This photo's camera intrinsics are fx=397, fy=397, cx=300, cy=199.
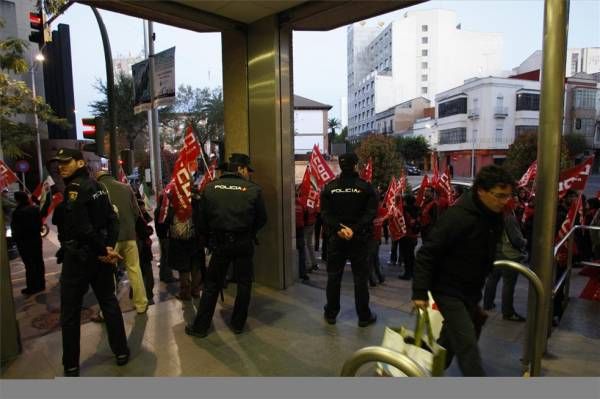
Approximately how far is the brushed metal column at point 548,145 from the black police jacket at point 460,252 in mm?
761

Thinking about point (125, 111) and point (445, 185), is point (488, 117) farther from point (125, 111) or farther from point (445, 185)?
point (445, 185)

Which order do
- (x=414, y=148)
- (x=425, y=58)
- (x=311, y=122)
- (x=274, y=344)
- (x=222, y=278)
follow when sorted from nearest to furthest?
(x=274, y=344), (x=222, y=278), (x=311, y=122), (x=414, y=148), (x=425, y=58)

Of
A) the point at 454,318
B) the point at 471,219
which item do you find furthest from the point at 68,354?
the point at 471,219

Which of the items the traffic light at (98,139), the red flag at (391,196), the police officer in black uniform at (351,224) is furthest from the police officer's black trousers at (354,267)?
the traffic light at (98,139)

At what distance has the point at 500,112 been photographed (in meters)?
49.9

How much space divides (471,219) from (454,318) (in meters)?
0.69

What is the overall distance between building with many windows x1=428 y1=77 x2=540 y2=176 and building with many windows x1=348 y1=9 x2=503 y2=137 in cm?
3400

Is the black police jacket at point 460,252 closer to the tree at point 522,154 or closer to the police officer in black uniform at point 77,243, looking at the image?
the police officer in black uniform at point 77,243

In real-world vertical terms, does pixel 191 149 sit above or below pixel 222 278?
above

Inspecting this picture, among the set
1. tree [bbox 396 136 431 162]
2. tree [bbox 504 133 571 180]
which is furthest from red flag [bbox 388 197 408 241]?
tree [bbox 396 136 431 162]

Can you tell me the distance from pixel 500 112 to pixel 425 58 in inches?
1830

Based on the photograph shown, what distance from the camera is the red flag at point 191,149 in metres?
5.36

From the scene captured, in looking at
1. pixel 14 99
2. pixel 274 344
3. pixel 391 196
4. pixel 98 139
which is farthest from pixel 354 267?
pixel 14 99

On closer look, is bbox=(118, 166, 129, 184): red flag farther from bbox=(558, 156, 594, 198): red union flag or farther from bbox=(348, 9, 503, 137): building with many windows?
bbox=(348, 9, 503, 137): building with many windows
